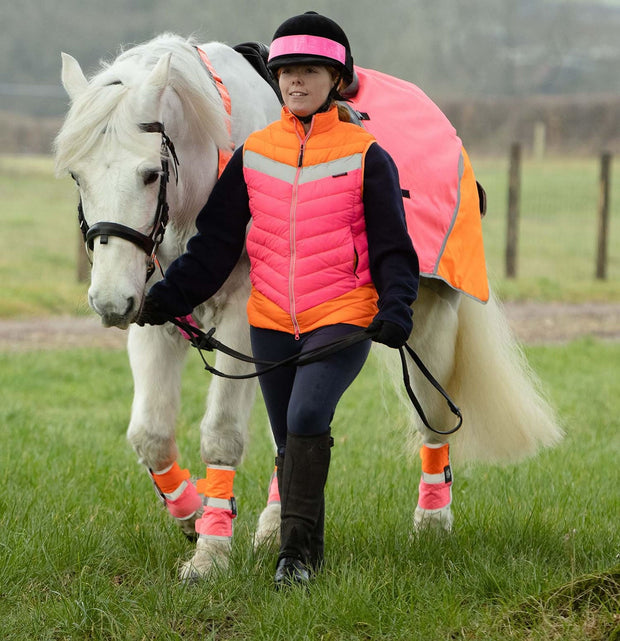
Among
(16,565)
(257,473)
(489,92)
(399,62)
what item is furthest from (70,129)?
(489,92)

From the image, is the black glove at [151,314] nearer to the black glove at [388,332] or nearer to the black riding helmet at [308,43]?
the black glove at [388,332]

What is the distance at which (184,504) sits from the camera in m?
3.85

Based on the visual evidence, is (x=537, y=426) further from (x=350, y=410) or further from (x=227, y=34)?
(x=227, y=34)

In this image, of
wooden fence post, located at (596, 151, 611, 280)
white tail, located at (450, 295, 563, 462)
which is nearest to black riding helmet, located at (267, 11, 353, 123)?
white tail, located at (450, 295, 563, 462)

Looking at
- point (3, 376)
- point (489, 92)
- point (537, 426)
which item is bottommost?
point (489, 92)

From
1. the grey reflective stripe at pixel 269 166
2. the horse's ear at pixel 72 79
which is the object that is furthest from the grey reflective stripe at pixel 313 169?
the horse's ear at pixel 72 79

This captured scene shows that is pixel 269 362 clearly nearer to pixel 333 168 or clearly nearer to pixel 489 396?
pixel 333 168

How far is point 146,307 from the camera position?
11.0ft

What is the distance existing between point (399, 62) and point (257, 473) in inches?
2132

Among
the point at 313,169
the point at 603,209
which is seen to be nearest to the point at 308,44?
the point at 313,169

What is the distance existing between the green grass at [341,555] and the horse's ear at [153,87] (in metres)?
1.39

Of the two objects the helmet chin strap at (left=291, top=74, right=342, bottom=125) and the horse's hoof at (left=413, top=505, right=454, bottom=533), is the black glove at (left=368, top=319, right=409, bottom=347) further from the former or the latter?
the horse's hoof at (left=413, top=505, right=454, bottom=533)

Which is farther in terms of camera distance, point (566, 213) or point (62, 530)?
point (566, 213)

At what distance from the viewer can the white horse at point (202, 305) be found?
10.1 ft
